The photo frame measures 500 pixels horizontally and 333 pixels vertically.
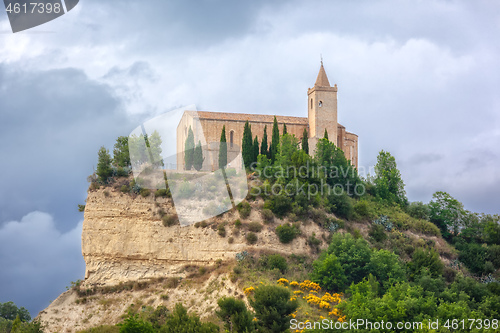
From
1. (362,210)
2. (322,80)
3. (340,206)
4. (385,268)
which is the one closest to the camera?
(385,268)

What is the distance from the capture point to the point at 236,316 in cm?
2630

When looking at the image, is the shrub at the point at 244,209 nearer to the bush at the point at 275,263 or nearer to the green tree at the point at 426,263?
the bush at the point at 275,263

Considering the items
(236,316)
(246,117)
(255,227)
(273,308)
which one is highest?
(246,117)

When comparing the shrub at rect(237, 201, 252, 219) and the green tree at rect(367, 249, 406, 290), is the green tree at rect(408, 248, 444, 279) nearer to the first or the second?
the green tree at rect(367, 249, 406, 290)

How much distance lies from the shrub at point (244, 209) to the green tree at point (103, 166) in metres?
9.60

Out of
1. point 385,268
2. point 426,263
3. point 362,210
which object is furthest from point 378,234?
point 385,268

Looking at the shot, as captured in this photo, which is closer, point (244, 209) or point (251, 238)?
point (251, 238)

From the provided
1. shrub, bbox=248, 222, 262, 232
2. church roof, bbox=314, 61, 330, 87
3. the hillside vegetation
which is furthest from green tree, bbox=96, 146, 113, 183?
church roof, bbox=314, 61, 330, 87

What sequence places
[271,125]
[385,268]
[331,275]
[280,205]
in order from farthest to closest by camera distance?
[271,125] < [280,205] < [385,268] < [331,275]

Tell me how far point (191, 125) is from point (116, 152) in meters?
10.2

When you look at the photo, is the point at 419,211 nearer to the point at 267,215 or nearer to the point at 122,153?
the point at 267,215

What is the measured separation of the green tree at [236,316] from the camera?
26156 millimetres

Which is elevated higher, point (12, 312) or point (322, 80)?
point (322, 80)

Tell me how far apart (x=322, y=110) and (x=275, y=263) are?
22810 mm
